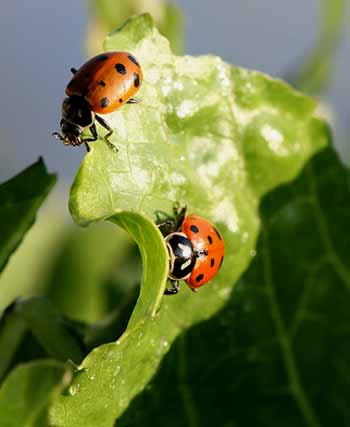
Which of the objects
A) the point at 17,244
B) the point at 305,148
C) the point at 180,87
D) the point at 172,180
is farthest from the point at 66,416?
the point at 305,148

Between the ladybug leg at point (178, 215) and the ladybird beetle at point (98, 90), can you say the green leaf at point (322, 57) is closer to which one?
the ladybird beetle at point (98, 90)

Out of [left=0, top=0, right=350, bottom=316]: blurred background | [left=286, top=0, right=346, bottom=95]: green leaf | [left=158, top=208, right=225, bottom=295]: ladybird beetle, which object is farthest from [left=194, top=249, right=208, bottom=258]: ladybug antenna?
[left=286, top=0, right=346, bottom=95]: green leaf

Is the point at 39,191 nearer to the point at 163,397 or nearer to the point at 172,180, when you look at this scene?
the point at 172,180

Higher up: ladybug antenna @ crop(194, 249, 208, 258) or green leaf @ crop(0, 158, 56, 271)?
green leaf @ crop(0, 158, 56, 271)

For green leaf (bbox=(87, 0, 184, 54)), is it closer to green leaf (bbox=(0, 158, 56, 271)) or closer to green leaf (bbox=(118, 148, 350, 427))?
green leaf (bbox=(118, 148, 350, 427))

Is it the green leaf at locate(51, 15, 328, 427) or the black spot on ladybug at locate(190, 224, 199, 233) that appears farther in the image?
the black spot on ladybug at locate(190, 224, 199, 233)

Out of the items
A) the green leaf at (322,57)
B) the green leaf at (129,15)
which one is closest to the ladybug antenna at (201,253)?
the green leaf at (129,15)

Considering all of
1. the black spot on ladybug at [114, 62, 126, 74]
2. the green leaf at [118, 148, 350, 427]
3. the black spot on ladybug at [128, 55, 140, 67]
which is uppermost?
the black spot on ladybug at [128, 55, 140, 67]
